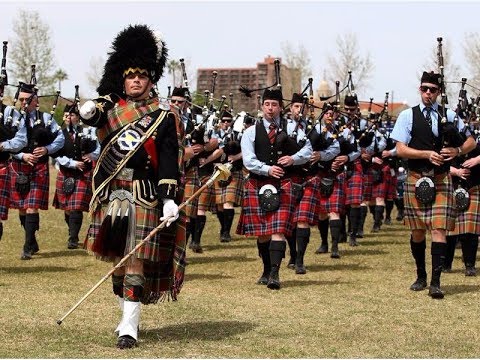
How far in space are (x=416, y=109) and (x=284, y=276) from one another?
231cm

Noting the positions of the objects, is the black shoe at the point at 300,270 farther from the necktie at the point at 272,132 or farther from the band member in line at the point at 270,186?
the necktie at the point at 272,132

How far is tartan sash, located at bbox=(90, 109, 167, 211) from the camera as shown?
20.4ft

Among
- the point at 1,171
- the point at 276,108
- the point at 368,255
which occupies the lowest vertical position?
the point at 368,255

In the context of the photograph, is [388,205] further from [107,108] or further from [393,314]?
[107,108]

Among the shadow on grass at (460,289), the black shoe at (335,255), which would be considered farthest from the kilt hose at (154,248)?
the black shoe at (335,255)

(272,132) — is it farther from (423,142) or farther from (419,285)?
(419,285)

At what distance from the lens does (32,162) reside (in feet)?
35.0

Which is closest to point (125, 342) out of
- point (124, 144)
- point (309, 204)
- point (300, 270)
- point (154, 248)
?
point (154, 248)

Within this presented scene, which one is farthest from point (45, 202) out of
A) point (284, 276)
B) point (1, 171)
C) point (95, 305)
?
point (95, 305)

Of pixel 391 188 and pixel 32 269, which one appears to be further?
pixel 391 188

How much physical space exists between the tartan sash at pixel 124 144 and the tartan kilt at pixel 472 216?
4.76m

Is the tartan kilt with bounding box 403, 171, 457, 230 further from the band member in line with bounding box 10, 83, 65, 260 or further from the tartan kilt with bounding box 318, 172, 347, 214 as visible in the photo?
the band member in line with bounding box 10, 83, 65, 260

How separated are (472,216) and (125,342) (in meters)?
5.12

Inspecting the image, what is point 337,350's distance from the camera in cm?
605
